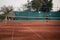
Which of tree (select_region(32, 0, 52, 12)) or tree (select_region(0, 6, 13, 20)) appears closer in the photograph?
tree (select_region(0, 6, 13, 20))

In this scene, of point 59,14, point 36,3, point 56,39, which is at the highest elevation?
point 36,3

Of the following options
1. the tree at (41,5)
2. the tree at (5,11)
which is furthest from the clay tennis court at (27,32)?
the tree at (41,5)

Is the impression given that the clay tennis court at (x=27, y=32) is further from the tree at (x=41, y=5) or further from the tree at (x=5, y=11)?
the tree at (x=41, y=5)

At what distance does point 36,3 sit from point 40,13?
0.47 m

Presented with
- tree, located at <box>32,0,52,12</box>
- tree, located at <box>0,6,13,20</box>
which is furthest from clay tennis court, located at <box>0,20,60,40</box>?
tree, located at <box>32,0,52,12</box>

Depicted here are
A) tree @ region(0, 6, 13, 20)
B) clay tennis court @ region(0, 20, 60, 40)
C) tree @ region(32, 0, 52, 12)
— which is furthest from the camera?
tree @ region(32, 0, 52, 12)

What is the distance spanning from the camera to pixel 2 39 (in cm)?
254

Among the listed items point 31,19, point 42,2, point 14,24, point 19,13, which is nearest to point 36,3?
point 42,2

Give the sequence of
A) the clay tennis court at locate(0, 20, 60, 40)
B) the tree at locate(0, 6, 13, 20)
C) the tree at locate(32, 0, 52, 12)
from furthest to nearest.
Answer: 1. the tree at locate(32, 0, 52, 12)
2. the tree at locate(0, 6, 13, 20)
3. the clay tennis court at locate(0, 20, 60, 40)

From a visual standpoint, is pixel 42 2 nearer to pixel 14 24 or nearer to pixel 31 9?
pixel 31 9

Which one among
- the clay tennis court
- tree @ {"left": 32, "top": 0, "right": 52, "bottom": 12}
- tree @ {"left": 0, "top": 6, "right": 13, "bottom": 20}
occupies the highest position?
tree @ {"left": 32, "top": 0, "right": 52, "bottom": 12}

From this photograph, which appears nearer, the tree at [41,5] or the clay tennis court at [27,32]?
the clay tennis court at [27,32]

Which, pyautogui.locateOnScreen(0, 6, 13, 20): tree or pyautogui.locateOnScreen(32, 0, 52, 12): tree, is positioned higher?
pyautogui.locateOnScreen(32, 0, 52, 12): tree

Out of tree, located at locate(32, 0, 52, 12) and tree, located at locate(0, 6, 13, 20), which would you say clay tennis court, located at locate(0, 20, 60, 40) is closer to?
tree, located at locate(0, 6, 13, 20)
